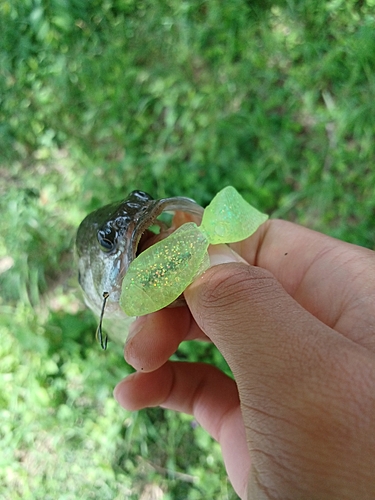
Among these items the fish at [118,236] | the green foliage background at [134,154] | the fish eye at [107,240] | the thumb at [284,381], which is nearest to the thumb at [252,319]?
the thumb at [284,381]

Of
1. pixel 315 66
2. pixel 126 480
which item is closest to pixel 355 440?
pixel 126 480

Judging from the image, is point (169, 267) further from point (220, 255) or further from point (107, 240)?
point (107, 240)

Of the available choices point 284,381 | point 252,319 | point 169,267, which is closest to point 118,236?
point 169,267

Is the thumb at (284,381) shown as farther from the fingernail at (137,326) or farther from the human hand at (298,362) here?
the fingernail at (137,326)

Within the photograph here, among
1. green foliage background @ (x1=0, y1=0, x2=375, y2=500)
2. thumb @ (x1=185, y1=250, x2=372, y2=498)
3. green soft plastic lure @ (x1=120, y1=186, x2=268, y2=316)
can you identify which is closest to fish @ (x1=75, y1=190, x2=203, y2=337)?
green soft plastic lure @ (x1=120, y1=186, x2=268, y2=316)

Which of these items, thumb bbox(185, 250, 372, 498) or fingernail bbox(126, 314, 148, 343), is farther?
fingernail bbox(126, 314, 148, 343)

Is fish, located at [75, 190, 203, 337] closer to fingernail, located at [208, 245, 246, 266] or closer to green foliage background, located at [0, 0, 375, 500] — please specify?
fingernail, located at [208, 245, 246, 266]

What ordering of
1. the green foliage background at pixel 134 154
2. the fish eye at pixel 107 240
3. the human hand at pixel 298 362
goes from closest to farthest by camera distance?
the human hand at pixel 298 362, the fish eye at pixel 107 240, the green foliage background at pixel 134 154
